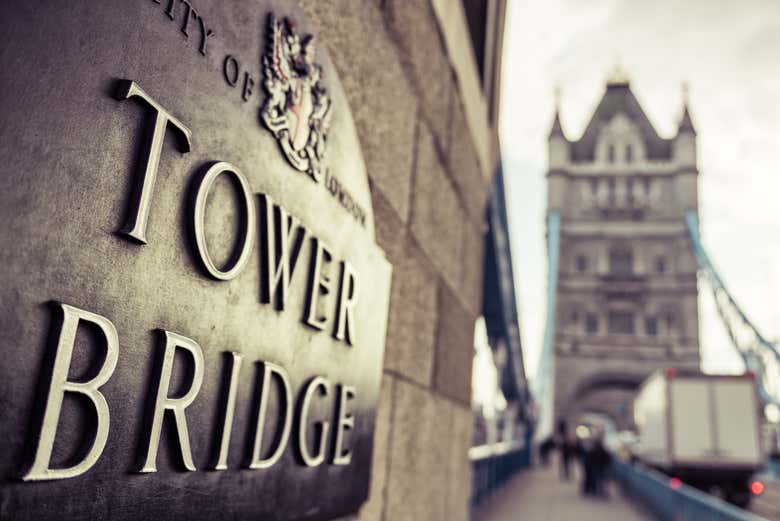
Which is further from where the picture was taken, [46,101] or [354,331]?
[354,331]

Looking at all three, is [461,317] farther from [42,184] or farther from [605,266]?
[605,266]

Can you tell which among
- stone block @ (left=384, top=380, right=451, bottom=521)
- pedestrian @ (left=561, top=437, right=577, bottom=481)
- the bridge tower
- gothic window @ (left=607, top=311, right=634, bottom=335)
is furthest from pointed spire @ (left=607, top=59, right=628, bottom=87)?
stone block @ (left=384, top=380, right=451, bottom=521)

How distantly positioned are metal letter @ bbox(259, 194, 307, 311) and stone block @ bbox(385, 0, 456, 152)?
1111 mm

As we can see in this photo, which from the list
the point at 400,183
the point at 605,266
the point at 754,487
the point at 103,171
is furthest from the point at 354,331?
the point at 605,266

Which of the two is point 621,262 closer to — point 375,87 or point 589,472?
point 589,472

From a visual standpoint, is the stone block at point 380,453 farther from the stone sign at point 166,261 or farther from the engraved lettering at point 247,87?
the engraved lettering at point 247,87

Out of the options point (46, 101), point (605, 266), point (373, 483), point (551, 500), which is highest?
point (605, 266)

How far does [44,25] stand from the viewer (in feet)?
2.51

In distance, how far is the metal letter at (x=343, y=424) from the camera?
5.38ft

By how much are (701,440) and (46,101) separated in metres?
15.8

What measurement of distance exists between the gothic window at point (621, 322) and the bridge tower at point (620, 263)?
0.07 m

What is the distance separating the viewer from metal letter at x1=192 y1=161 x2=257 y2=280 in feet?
3.37

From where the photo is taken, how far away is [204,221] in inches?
42.3

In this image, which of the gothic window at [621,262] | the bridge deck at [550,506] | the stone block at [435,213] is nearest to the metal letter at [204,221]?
the stone block at [435,213]
